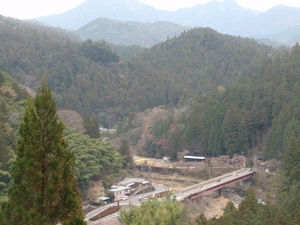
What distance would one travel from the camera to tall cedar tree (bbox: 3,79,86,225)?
10445 millimetres

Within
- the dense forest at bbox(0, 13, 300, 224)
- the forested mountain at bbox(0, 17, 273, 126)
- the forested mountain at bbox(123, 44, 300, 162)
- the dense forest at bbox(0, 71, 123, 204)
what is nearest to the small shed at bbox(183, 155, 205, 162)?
the forested mountain at bbox(123, 44, 300, 162)

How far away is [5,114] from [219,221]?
2285cm

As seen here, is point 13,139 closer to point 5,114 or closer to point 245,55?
point 5,114

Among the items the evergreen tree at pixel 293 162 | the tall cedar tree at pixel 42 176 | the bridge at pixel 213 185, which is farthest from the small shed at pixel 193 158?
the tall cedar tree at pixel 42 176

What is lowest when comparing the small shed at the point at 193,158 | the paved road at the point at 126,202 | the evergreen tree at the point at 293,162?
the small shed at the point at 193,158

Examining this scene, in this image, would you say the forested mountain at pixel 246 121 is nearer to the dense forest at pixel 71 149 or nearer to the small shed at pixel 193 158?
the small shed at pixel 193 158

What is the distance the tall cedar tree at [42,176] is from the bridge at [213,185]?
24469 millimetres

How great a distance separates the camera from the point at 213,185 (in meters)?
40.8

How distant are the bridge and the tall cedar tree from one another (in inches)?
963

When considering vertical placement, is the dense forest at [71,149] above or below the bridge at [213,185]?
above

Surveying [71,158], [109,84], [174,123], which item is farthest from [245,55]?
[71,158]

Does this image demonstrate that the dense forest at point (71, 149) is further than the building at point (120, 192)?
No

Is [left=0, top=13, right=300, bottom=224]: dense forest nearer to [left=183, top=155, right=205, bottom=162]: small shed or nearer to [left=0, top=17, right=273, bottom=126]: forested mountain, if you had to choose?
[left=0, top=17, right=273, bottom=126]: forested mountain

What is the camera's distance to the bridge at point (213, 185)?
3712cm
